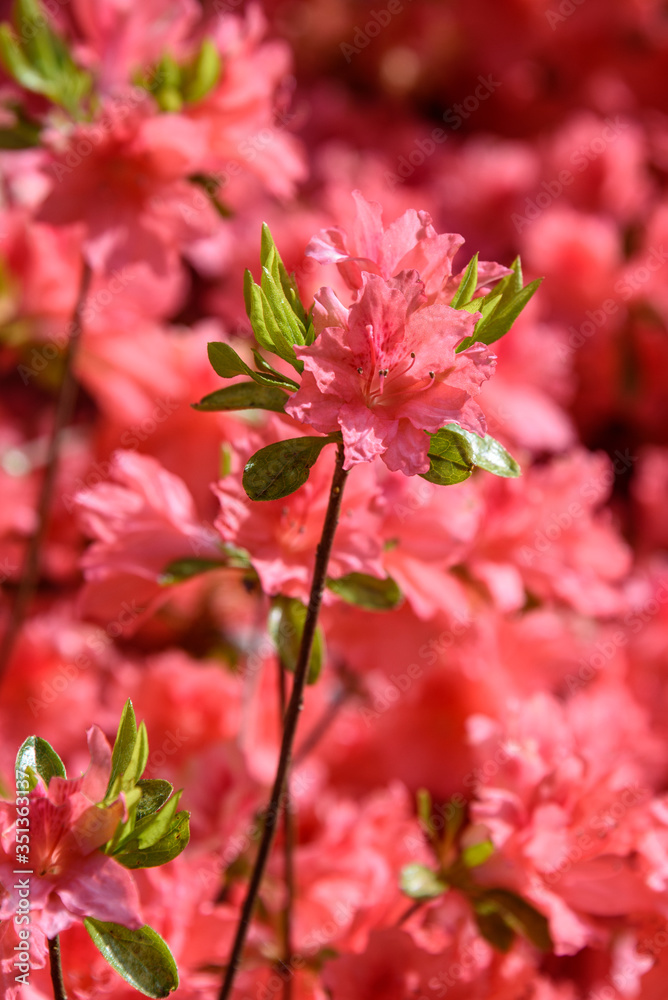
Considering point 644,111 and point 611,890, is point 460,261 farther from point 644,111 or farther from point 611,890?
point 611,890

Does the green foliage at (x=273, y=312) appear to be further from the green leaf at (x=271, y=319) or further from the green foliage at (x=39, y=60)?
the green foliage at (x=39, y=60)

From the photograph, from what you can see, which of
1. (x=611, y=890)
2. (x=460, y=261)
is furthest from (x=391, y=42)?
(x=611, y=890)

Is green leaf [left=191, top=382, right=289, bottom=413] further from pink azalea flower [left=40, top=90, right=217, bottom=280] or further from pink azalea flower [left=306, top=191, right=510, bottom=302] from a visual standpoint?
pink azalea flower [left=40, top=90, right=217, bottom=280]

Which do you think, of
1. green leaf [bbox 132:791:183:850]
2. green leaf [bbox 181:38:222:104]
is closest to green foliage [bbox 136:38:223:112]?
green leaf [bbox 181:38:222:104]

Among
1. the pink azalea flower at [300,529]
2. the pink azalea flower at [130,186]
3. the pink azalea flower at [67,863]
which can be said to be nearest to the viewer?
the pink azalea flower at [67,863]

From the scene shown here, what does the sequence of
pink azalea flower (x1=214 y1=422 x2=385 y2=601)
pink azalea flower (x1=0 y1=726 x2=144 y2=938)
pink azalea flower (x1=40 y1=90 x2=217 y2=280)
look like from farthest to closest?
pink azalea flower (x1=40 y1=90 x2=217 y2=280), pink azalea flower (x1=214 y1=422 x2=385 y2=601), pink azalea flower (x1=0 y1=726 x2=144 y2=938)

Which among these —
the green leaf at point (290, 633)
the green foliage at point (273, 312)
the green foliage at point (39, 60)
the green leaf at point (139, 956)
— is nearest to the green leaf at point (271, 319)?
the green foliage at point (273, 312)

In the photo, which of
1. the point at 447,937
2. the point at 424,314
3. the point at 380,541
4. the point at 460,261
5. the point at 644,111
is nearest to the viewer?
the point at 424,314
